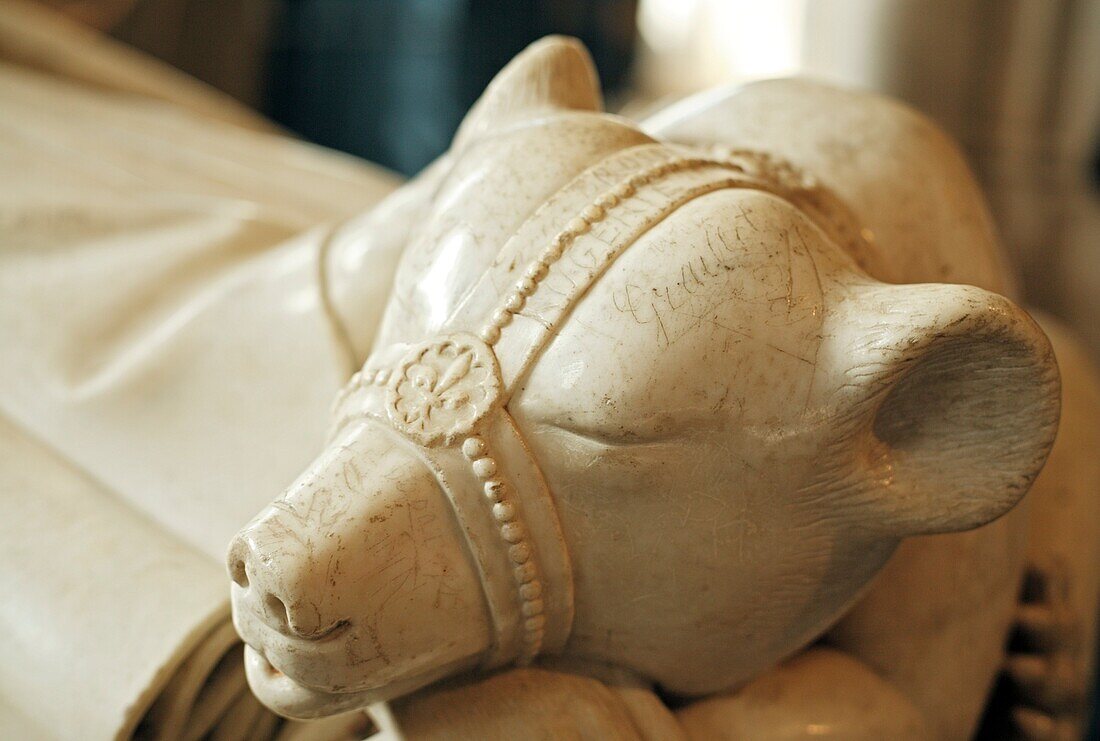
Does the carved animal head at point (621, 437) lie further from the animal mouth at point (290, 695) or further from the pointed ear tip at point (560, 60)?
the pointed ear tip at point (560, 60)

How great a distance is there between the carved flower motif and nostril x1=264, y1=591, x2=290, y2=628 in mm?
120

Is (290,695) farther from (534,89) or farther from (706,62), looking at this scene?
(706,62)

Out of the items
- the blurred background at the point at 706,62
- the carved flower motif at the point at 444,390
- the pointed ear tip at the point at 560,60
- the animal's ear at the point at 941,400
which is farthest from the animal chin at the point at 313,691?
the blurred background at the point at 706,62

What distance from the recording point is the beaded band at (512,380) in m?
0.65

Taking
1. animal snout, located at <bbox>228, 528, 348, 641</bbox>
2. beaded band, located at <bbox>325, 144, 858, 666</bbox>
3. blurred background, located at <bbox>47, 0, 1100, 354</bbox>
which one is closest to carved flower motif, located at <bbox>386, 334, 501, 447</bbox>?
beaded band, located at <bbox>325, 144, 858, 666</bbox>

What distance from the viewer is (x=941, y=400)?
2.20ft

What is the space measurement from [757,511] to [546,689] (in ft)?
0.63

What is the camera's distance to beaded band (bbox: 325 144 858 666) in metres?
0.65

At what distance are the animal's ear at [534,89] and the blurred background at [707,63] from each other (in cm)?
46

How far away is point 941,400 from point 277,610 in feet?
1.36

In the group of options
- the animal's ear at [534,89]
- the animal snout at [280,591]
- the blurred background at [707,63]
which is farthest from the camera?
the blurred background at [707,63]

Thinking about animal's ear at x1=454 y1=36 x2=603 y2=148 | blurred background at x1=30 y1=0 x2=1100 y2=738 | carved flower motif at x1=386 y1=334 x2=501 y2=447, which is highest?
animal's ear at x1=454 y1=36 x2=603 y2=148

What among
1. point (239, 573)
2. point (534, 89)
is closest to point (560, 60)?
point (534, 89)

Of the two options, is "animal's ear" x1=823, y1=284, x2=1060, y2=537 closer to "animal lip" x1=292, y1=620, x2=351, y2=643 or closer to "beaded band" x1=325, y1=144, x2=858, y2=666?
"beaded band" x1=325, y1=144, x2=858, y2=666
